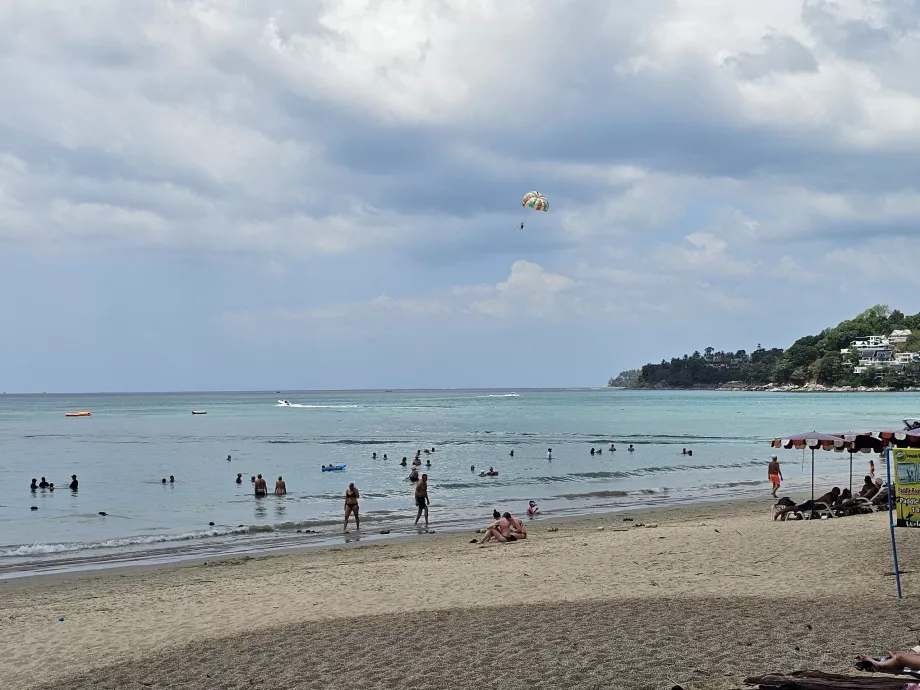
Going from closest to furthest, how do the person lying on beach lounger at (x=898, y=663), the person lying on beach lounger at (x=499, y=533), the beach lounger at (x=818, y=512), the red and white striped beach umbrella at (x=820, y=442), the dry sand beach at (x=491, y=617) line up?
the person lying on beach lounger at (x=898, y=663)
the dry sand beach at (x=491, y=617)
the red and white striped beach umbrella at (x=820, y=442)
the person lying on beach lounger at (x=499, y=533)
the beach lounger at (x=818, y=512)

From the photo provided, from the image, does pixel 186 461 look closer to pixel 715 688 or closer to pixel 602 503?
pixel 602 503

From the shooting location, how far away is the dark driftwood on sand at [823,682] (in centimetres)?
606

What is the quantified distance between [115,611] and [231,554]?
6.99 meters

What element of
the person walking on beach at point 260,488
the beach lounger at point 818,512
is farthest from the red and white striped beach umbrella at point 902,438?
the person walking on beach at point 260,488

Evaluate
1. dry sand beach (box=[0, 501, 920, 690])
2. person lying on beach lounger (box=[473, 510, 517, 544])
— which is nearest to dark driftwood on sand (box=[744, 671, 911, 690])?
dry sand beach (box=[0, 501, 920, 690])

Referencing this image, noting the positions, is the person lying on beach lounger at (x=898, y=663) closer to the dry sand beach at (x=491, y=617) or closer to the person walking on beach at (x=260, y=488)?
the dry sand beach at (x=491, y=617)

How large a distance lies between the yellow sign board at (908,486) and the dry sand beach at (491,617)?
82 cm

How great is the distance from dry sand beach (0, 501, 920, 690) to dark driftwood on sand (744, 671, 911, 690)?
0.66 meters

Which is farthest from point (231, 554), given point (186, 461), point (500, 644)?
point (186, 461)

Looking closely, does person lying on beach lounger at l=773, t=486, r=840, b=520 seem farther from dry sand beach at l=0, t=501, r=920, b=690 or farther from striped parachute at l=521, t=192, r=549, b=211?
striped parachute at l=521, t=192, r=549, b=211

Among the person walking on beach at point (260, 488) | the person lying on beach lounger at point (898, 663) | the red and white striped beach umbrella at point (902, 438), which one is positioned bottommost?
the person walking on beach at point (260, 488)

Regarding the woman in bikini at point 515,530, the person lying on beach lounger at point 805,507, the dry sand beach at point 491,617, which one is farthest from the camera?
the person lying on beach lounger at point 805,507

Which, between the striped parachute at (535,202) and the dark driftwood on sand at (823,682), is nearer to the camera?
the dark driftwood on sand at (823,682)

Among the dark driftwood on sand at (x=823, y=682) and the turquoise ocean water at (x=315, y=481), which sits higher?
the dark driftwood on sand at (x=823, y=682)
